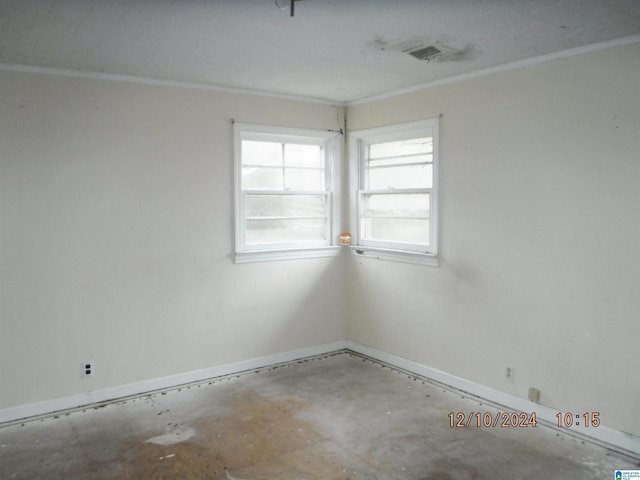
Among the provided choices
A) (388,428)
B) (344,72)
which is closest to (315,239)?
(344,72)

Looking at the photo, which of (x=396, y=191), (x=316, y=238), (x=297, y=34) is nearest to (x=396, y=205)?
(x=396, y=191)

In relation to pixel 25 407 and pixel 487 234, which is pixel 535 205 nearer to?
pixel 487 234

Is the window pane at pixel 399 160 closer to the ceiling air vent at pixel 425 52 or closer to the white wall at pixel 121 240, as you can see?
the white wall at pixel 121 240

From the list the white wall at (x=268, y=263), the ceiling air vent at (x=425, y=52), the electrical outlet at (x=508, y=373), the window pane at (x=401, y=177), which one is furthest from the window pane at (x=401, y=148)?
the electrical outlet at (x=508, y=373)

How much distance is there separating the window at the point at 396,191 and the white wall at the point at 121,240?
31.3 inches

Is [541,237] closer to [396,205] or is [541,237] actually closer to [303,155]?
[396,205]

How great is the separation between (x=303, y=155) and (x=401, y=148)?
971 millimetres

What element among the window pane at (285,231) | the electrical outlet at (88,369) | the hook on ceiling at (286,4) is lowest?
the electrical outlet at (88,369)

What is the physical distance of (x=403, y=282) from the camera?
4.57 m

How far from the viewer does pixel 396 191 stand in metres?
4.63

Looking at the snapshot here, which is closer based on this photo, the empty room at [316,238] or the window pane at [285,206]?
the empty room at [316,238]

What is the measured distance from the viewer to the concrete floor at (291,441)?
2.90 meters

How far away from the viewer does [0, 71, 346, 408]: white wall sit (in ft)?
11.7

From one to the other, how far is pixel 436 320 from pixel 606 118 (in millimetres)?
2012
